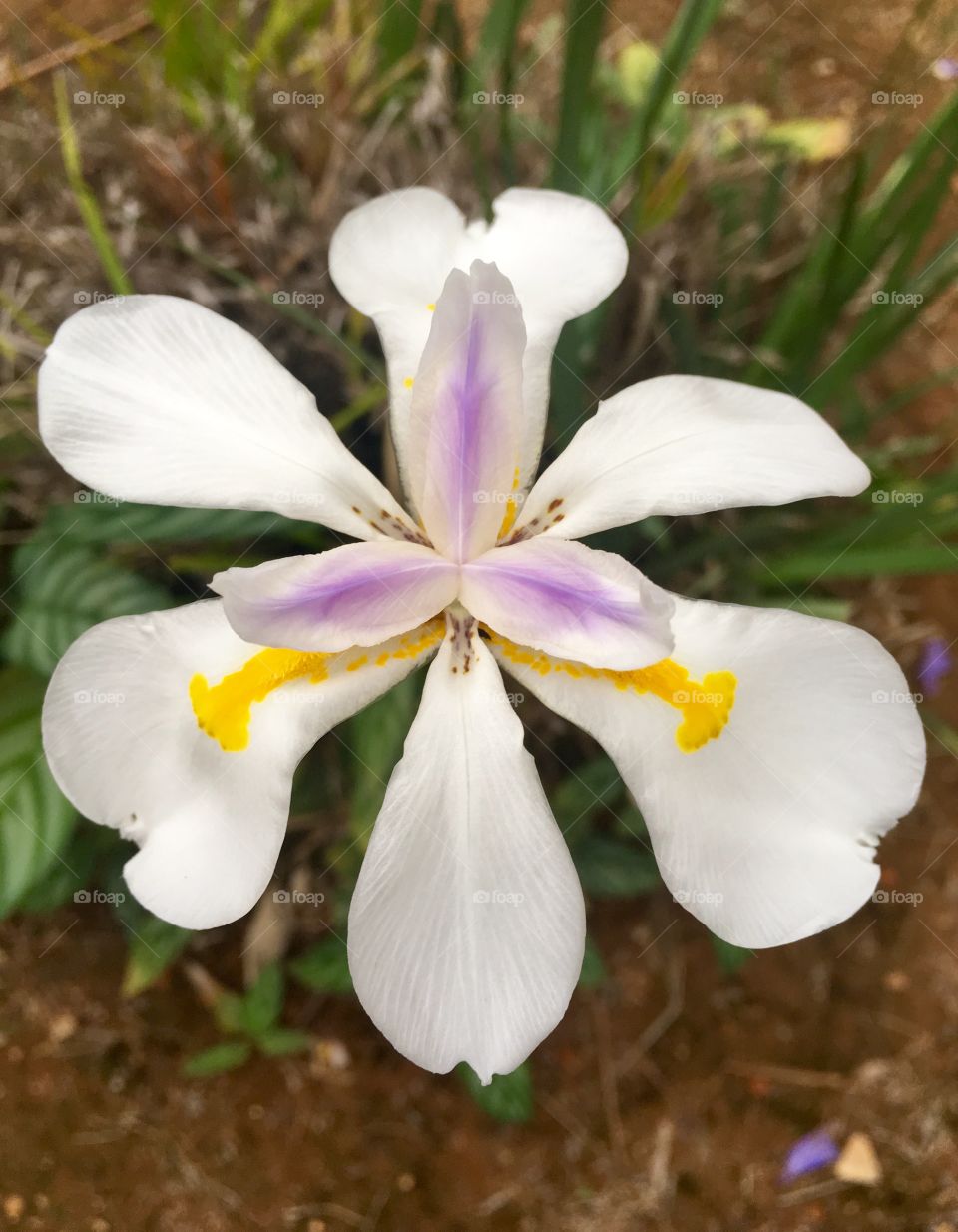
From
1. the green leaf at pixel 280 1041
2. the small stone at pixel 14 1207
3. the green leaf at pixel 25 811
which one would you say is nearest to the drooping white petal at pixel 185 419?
the green leaf at pixel 25 811

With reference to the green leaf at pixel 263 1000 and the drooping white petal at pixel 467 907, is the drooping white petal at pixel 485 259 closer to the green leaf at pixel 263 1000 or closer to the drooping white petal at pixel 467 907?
the drooping white petal at pixel 467 907

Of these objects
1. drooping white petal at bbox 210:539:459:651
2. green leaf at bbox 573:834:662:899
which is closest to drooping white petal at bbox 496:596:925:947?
drooping white petal at bbox 210:539:459:651

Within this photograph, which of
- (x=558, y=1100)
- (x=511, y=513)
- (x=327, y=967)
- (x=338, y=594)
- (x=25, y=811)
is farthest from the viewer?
(x=558, y=1100)

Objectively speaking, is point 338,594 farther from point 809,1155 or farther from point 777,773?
point 809,1155

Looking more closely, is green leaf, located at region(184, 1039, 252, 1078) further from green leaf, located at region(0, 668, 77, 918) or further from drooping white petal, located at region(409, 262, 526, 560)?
drooping white petal, located at region(409, 262, 526, 560)

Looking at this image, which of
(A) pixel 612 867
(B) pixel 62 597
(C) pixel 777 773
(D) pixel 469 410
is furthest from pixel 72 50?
(C) pixel 777 773

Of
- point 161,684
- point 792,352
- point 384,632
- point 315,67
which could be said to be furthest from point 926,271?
point 315,67
